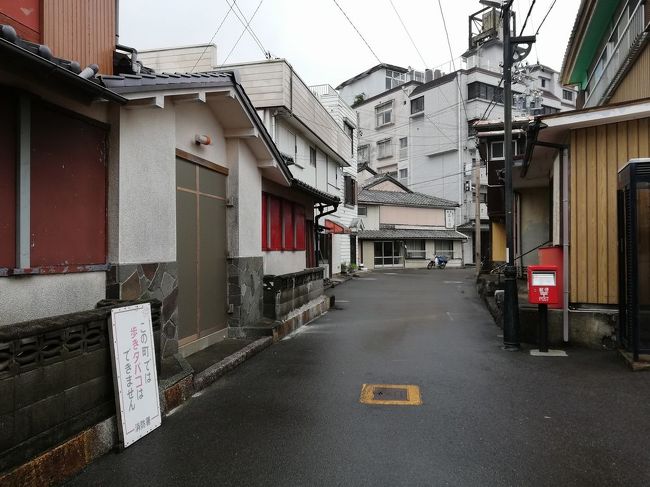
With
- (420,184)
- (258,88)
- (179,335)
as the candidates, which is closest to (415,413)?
(179,335)

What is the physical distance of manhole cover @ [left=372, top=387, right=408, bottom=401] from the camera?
589 cm

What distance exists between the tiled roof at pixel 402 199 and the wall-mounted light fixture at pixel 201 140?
104 feet

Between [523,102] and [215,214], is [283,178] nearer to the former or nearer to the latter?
[215,214]

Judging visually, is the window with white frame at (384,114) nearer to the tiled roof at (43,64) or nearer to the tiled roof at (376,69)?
the tiled roof at (376,69)

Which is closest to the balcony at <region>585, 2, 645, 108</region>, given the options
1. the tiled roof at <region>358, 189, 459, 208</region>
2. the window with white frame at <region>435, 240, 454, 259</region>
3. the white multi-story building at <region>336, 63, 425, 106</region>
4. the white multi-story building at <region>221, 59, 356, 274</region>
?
the white multi-story building at <region>221, 59, 356, 274</region>

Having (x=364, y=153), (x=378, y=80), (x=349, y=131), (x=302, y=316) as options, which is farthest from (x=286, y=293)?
(x=378, y=80)

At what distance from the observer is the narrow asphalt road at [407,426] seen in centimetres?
385

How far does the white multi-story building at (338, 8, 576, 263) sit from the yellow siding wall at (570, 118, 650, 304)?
3010cm

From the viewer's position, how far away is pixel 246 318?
897 cm

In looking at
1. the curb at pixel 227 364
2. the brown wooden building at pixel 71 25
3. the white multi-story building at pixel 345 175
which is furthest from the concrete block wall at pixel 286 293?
the white multi-story building at pixel 345 175

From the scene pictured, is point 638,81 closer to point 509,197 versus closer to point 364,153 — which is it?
point 509,197

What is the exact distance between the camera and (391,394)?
6051 mm

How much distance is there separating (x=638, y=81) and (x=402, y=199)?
31.4 metres

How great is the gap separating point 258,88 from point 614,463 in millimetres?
15737
